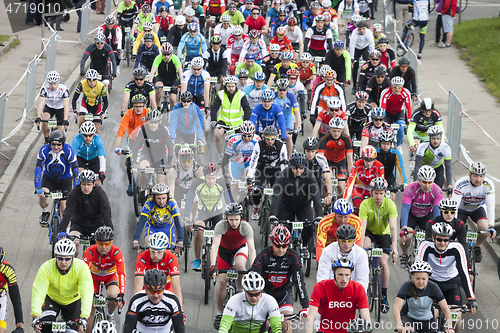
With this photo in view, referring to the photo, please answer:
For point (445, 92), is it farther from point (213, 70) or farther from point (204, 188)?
point (204, 188)

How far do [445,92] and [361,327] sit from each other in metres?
17.3


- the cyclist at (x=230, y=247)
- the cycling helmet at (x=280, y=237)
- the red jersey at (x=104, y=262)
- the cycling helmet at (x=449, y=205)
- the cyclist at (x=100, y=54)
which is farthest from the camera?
the cyclist at (x=100, y=54)

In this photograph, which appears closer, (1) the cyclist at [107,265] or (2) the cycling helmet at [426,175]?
(1) the cyclist at [107,265]

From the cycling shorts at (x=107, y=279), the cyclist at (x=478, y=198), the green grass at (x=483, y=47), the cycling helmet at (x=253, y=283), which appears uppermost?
the cycling helmet at (x=253, y=283)

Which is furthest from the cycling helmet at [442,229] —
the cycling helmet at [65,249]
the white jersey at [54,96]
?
the white jersey at [54,96]

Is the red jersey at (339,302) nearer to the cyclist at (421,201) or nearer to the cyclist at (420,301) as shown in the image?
the cyclist at (420,301)

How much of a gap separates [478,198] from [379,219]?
2.11 metres

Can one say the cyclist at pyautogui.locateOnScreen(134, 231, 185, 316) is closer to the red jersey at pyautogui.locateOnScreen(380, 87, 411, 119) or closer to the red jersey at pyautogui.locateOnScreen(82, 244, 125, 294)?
the red jersey at pyautogui.locateOnScreen(82, 244, 125, 294)

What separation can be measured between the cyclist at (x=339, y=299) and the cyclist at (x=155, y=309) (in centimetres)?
162

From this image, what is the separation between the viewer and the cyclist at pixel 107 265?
33.6ft

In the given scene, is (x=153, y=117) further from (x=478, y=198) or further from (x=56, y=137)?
(x=478, y=198)

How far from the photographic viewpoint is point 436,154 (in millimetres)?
14578

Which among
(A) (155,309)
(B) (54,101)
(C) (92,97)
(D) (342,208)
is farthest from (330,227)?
(B) (54,101)

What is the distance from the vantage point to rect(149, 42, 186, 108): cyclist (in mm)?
19156
